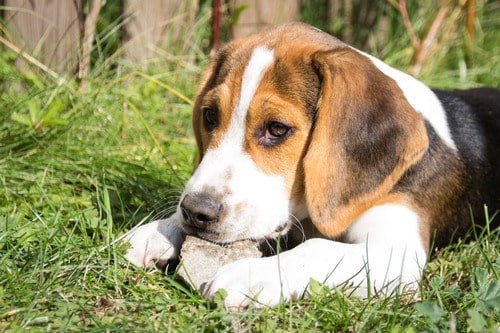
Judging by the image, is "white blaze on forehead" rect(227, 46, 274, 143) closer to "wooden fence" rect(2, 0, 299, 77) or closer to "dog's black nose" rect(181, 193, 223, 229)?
"dog's black nose" rect(181, 193, 223, 229)

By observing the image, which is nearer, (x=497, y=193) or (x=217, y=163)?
(x=217, y=163)

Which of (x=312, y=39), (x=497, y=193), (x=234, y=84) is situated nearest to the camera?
(x=234, y=84)

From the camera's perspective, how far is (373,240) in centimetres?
399

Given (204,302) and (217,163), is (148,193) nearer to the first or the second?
(217,163)

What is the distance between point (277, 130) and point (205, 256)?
0.77 m

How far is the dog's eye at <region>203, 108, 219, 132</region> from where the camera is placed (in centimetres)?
420

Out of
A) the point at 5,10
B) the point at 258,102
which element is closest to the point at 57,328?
the point at 258,102

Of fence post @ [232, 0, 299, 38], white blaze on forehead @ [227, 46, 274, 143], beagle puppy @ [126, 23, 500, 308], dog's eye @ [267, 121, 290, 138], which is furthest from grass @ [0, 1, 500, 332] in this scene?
dog's eye @ [267, 121, 290, 138]

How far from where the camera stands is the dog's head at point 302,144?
387 cm

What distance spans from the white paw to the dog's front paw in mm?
487

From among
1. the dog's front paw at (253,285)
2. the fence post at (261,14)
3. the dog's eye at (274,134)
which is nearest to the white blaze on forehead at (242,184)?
the dog's eye at (274,134)

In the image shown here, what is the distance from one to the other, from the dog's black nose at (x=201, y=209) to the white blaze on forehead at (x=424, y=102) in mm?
1308

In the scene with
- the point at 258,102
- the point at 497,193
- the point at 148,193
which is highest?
the point at 258,102

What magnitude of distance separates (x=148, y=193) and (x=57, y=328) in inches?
80.9
